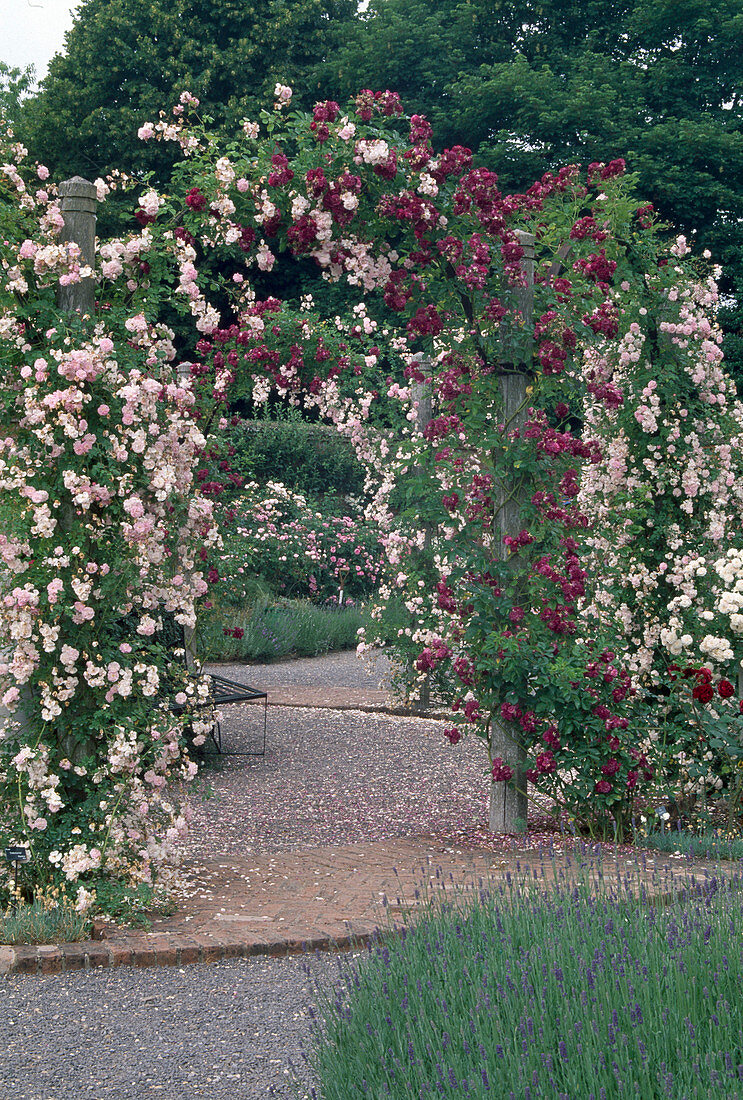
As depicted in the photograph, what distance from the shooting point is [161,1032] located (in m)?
3.35

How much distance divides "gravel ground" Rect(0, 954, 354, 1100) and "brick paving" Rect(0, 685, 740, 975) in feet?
0.25

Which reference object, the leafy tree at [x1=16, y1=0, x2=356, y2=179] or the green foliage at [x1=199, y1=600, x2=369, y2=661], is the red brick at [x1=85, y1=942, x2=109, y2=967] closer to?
the green foliage at [x1=199, y1=600, x2=369, y2=661]

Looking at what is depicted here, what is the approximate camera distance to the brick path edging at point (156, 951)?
153 inches

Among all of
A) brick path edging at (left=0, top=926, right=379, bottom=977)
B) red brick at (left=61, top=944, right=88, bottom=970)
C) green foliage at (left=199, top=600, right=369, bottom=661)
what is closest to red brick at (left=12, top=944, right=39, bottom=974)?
brick path edging at (left=0, top=926, right=379, bottom=977)

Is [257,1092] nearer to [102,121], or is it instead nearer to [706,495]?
[706,495]

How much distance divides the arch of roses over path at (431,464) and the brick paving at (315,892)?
29 centimetres

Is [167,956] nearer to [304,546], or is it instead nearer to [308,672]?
[308,672]

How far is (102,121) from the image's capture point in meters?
21.7

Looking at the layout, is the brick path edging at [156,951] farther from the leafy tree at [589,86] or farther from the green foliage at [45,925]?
the leafy tree at [589,86]

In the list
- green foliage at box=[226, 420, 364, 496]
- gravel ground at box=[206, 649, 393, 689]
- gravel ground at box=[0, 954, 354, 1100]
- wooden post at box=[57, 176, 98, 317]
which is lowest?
gravel ground at box=[0, 954, 354, 1100]

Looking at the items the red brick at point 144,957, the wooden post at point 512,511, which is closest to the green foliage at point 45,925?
the red brick at point 144,957

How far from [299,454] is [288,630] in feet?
16.1

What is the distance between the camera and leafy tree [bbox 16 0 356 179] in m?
21.5

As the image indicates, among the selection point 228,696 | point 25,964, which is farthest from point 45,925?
point 228,696
